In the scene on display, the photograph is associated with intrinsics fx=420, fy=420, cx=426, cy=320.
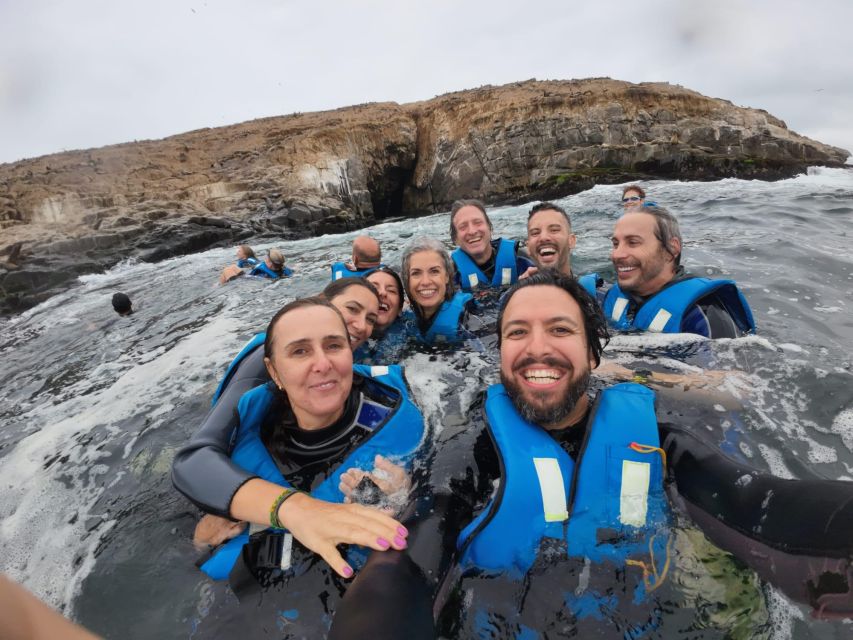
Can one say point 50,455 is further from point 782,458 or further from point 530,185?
point 530,185

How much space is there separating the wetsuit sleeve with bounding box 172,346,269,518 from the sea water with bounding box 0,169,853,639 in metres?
0.65

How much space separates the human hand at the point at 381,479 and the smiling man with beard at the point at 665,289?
120 inches

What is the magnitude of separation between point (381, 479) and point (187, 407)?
3.19 meters

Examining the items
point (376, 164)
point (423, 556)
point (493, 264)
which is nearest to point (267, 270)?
point (493, 264)

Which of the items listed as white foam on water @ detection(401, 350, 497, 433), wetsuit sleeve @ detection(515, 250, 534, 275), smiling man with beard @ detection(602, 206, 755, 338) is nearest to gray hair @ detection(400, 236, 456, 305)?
white foam on water @ detection(401, 350, 497, 433)

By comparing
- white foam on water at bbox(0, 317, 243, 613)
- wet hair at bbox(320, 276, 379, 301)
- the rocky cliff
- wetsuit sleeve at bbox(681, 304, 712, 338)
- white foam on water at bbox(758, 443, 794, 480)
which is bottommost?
white foam on water at bbox(0, 317, 243, 613)

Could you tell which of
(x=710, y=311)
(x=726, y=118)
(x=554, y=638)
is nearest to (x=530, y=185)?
(x=726, y=118)

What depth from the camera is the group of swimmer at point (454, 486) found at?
1.80 meters

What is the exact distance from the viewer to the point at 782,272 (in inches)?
266

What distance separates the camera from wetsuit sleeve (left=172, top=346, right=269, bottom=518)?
2316 millimetres

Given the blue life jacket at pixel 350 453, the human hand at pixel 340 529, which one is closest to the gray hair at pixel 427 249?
the blue life jacket at pixel 350 453

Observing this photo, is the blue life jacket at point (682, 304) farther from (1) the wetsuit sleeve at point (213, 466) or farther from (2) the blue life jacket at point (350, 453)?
(1) the wetsuit sleeve at point (213, 466)

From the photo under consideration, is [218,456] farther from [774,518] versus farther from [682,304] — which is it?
[682,304]

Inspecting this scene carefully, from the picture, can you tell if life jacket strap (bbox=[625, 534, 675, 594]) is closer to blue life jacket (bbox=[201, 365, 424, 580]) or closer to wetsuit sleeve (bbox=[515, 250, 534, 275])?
blue life jacket (bbox=[201, 365, 424, 580])
